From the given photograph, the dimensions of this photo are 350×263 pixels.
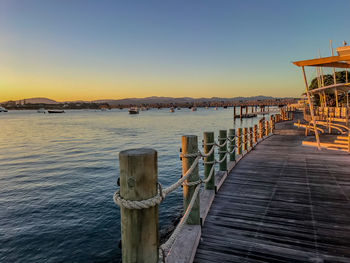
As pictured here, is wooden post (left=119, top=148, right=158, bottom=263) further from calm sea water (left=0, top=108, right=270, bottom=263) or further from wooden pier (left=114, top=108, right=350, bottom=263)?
calm sea water (left=0, top=108, right=270, bottom=263)

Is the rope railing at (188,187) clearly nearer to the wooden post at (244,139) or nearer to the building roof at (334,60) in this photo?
the wooden post at (244,139)

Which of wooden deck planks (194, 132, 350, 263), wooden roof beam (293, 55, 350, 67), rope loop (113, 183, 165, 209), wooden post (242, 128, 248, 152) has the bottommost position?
wooden deck planks (194, 132, 350, 263)

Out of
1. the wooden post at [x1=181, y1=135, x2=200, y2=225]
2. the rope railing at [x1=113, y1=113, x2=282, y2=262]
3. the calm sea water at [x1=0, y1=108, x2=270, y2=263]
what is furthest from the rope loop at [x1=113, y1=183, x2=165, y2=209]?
the calm sea water at [x1=0, y1=108, x2=270, y2=263]

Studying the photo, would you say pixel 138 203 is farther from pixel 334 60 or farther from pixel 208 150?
pixel 334 60

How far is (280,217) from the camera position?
4363mm

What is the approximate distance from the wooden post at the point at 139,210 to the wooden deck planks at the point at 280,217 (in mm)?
1780

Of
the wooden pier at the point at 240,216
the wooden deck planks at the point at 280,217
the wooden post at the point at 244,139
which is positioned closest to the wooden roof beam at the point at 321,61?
the wooden post at the point at 244,139

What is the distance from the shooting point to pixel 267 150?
36.5 ft

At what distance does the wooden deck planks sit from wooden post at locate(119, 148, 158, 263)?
1780 mm

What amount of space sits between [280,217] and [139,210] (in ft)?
11.9

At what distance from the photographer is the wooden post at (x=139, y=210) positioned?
1694 mm

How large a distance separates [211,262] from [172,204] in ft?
24.7

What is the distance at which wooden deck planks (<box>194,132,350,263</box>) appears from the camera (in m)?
3.32

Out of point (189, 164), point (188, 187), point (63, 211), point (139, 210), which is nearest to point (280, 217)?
point (188, 187)
